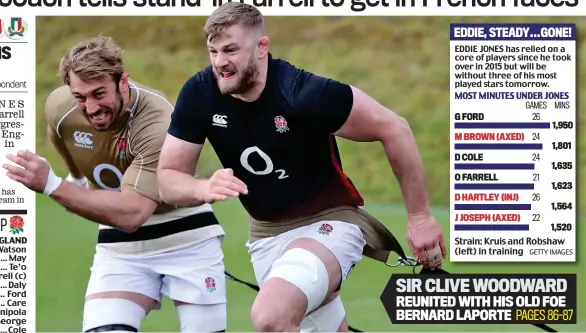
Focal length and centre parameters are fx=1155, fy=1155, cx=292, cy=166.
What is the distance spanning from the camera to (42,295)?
7070 millimetres

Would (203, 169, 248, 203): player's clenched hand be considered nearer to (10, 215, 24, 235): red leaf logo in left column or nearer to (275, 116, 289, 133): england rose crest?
(275, 116, 289, 133): england rose crest

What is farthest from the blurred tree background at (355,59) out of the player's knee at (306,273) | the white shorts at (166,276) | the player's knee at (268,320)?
the player's knee at (268,320)

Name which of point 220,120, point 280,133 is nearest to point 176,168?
point 220,120

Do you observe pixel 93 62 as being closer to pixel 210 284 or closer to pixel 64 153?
pixel 64 153

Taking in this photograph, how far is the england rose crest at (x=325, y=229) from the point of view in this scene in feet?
18.4

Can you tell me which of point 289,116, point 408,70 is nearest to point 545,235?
point 408,70

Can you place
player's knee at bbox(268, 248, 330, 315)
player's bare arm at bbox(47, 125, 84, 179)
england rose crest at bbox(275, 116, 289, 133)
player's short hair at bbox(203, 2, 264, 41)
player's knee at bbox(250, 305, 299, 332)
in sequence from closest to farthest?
1. player's knee at bbox(250, 305, 299, 332)
2. player's knee at bbox(268, 248, 330, 315)
3. player's short hair at bbox(203, 2, 264, 41)
4. england rose crest at bbox(275, 116, 289, 133)
5. player's bare arm at bbox(47, 125, 84, 179)

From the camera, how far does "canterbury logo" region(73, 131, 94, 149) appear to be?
609cm

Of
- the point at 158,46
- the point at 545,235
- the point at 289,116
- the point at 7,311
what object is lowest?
the point at 7,311

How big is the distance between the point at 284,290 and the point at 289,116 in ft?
2.85

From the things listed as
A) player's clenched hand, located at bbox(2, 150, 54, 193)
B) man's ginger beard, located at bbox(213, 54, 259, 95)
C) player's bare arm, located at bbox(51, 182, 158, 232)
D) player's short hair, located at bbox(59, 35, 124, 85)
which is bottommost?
player's bare arm, located at bbox(51, 182, 158, 232)

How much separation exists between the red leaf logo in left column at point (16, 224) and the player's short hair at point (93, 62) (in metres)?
1.19

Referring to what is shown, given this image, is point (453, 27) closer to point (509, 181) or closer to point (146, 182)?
point (509, 181)

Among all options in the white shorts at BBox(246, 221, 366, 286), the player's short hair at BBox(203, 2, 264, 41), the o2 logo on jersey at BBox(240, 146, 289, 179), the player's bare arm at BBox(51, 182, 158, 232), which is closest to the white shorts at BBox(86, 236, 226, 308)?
the player's bare arm at BBox(51, 182, 158, 232)
